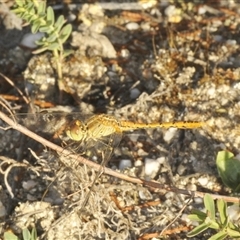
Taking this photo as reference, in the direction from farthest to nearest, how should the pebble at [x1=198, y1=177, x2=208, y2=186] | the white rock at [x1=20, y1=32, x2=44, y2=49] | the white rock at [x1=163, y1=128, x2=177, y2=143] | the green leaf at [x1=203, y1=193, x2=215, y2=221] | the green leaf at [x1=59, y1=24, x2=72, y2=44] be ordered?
the white rock at [x1=20, y1=32, x2=44, y2=49] < the green leaf at [x1=59, y1=24, x2=72, y2=44] < the white rock at [x1=163, y1=128, x2=177, y2=143] < the pebble at [x1=198, y1=177, x2=208, y2=186] < the green leaf at [x1=203, y1=193, x2=215, y2=221]

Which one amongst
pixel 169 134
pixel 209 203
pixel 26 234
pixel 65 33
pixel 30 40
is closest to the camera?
pixel 209 203

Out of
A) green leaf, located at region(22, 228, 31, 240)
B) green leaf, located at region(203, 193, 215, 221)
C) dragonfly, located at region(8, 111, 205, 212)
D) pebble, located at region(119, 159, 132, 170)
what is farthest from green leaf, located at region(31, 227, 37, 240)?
green leaf, located at region(203, 193, 215, 221)

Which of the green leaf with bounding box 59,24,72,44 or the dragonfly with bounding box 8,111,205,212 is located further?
the green leaf with bounding box 59,24,72,44

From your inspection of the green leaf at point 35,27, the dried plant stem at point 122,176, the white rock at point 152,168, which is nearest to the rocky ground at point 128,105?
the white rock at point 152,168

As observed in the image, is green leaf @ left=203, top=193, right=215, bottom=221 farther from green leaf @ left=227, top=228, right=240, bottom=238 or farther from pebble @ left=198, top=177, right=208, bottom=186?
pebble @ left=198, top=177, right=208, bottom=186

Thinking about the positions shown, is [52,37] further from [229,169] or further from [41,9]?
[229,169]

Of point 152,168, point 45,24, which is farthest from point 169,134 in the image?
point 45,24

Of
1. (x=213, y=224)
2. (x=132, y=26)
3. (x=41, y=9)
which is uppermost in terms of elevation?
(x=41, y=9)

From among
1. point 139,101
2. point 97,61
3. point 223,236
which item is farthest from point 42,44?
point 223,236

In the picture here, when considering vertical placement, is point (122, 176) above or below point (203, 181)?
above
